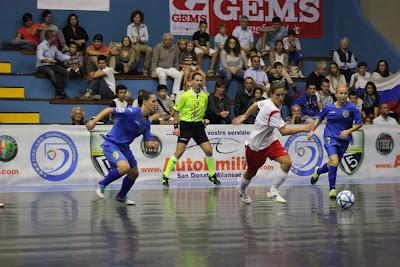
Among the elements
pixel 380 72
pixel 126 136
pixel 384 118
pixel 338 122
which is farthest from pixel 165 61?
pixel 126 136

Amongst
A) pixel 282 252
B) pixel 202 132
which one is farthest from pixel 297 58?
pixel 282 252

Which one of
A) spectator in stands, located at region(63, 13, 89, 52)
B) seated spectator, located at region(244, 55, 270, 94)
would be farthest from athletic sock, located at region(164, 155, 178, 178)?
spectator in stands, located at region(63, 13, 89, 52)

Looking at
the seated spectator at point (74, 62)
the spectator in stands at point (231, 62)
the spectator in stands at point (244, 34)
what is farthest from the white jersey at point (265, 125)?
the spectator in stands at point (244, 34)

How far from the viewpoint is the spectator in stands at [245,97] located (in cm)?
1900

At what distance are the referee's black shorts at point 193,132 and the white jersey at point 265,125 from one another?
412 cm

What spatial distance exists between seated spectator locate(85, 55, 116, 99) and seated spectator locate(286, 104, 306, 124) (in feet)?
15.7

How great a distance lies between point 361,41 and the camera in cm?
2423

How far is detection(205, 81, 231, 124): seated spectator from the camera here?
61.0ft

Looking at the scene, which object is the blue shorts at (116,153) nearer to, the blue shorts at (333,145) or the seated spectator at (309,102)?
the blue shorts at (333,145)

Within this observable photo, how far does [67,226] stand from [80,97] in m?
10.9

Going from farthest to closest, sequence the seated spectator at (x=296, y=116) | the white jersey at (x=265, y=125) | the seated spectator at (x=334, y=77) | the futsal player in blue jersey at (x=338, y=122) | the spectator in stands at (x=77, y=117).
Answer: the seated spectator at (x=334, y=77)
the seated spectator at (x=296, y=116)
the spectator in stands at (x=77, y=117)
the futsal player in blue jersey at (x=338, y=122)
the white jersey at (x=265, y=125)

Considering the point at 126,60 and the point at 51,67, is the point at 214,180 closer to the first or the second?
the point at 126,60

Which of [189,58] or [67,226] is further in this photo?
[189,58]

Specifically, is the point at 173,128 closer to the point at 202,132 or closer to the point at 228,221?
the point at 202,132
